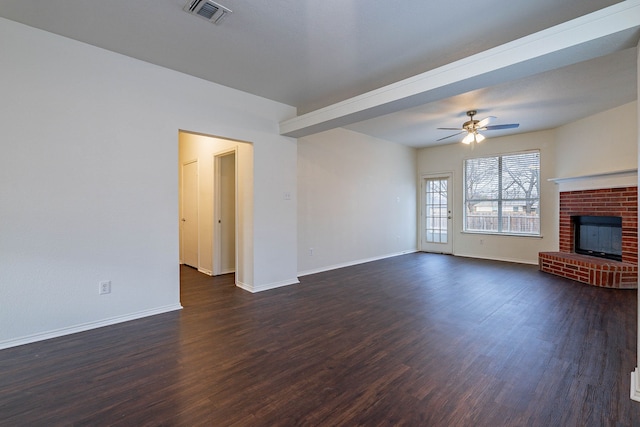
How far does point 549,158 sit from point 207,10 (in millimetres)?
6616

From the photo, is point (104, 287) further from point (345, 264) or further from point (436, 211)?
point (436, 211)

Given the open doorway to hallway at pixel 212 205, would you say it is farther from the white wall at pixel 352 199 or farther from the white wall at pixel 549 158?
the white wall at pixel 549 158

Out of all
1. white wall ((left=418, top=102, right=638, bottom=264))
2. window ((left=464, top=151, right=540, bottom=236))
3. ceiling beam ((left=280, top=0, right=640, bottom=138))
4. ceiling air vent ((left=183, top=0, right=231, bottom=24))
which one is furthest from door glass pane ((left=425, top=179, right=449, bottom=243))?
ceiling air vent ((left=183, top=0, right=231, bottom=24))

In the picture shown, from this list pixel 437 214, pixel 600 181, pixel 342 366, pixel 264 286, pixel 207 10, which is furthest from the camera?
pixel 437 214

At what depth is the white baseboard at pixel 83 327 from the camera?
2.51 meters

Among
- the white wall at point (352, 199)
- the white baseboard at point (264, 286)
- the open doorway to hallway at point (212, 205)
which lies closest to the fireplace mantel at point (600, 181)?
the white wall at point (352, 199)

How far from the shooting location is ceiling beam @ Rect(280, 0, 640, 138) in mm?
1934

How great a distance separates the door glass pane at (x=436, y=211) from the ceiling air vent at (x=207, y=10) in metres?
6.50

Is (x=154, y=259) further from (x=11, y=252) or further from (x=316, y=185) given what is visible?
(x=316, y=185)

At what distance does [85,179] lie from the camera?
2840 millimetres

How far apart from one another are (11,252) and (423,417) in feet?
11.2

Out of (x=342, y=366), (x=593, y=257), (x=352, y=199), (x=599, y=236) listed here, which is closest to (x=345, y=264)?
(x=352, y=199)

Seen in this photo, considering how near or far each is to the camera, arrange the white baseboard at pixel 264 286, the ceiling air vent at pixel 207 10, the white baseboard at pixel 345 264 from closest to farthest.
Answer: the ceiling air vent at pixel 207 10 → the white baseboard at pixel 264 286 → the white baseboard at pixel 345 264

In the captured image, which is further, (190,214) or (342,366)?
(190,214)
